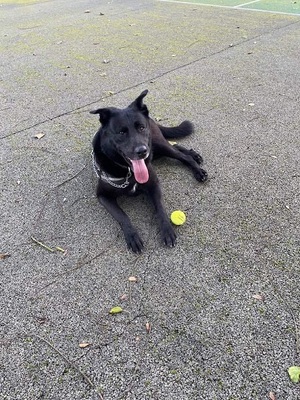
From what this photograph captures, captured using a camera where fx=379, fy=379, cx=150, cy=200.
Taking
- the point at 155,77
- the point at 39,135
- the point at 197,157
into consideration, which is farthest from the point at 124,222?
the point at 155,77

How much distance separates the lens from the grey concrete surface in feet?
5.51

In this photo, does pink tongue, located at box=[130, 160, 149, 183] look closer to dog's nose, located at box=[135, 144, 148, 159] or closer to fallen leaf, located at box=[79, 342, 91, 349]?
dog's nose, located at box=[135, 144, 148, 159]

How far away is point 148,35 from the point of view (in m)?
6.40

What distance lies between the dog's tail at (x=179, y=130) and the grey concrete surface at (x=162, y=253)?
9 cm

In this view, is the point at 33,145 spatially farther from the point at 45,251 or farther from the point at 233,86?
the point at 233,86

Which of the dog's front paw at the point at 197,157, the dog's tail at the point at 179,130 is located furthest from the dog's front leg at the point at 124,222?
the dog's tail at the point at 179,130

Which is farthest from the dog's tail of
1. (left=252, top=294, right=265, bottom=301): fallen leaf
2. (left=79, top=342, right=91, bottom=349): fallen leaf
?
(left=79, top=342, right=91, bottom=349): fallen leaf

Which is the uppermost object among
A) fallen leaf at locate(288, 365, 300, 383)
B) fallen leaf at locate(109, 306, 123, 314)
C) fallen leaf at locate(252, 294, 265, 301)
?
fallen leaf at locate(288, 365, 300, 383)

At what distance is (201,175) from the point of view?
282 centimetres

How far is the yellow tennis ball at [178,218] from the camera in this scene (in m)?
2.44

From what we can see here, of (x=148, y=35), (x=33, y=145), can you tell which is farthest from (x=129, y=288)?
(x=148, y=35)

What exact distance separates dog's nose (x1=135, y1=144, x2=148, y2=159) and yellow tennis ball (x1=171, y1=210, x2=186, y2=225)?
449 mm

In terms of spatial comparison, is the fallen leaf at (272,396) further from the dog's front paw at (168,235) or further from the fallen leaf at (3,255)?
the fallen leaf at (3,255)

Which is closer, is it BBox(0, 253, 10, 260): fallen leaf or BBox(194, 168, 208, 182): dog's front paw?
BBox(0, 253, 10, 260): fallen leaf
